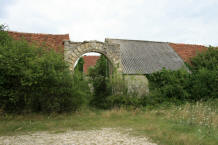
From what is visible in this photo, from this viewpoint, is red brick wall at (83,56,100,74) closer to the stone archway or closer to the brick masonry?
the brick masonry

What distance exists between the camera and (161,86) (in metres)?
13.0

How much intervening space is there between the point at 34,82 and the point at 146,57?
10197 millimetres

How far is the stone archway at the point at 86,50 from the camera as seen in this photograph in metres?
11.4

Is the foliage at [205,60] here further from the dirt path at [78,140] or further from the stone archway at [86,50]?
the dirt path at [78,140]

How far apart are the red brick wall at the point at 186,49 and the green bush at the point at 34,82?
11.5 m

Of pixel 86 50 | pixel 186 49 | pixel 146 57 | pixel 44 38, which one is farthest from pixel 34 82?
pixel 186 49

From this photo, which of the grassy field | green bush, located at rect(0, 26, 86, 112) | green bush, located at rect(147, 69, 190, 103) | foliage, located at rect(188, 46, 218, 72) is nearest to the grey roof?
foliage, located at rect(188, 46, 218, 72)

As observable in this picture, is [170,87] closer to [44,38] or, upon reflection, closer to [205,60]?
[205,60]

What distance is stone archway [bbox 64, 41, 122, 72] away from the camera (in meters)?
11.4

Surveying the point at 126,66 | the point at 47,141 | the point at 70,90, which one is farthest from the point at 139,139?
the point at 126,66

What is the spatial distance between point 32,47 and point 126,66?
736 centimetres

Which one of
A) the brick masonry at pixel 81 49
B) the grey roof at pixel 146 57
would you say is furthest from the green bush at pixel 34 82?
the grey roof at pixel 146 57

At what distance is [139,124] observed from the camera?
24.1ft

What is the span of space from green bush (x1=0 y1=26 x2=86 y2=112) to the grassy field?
517 mm
